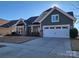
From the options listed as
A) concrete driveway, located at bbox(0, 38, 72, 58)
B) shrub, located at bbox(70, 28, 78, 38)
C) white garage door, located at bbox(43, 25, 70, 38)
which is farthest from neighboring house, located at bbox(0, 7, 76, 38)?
concrete driveway, located at bbox(0, 38, 72, 58)

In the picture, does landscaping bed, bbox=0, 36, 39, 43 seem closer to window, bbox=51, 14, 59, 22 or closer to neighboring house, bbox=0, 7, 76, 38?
neighboring house, bbox=0, 7, 76, 38

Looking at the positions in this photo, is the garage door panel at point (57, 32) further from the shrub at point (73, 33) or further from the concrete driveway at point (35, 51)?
the concrete driveway at point (35, 51)

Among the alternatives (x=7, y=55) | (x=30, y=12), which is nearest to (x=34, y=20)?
(x=30, y=12)

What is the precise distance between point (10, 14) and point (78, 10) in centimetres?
556

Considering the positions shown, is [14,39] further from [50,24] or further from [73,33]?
[73,33]

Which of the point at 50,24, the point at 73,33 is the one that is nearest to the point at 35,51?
the point at 73,33

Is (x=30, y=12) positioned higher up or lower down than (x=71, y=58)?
higher up

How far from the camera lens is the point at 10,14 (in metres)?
11.7

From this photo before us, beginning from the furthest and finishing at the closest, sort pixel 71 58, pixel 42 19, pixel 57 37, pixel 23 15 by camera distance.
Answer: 1. pixel 42 19
2. pixel 57 37
3. pixel 23 15
4. pixel 71 58

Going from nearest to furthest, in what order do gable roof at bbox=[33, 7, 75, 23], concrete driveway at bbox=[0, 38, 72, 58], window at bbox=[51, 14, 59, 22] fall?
concrete driveway at bbox=[0, 38, 72, 58], gable roof at bbox=[33, 7, 75, 23], window at bbox=[51, 14, 59, 22]

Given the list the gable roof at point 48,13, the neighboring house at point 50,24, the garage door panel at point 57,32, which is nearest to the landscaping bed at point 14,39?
the neighboring house at point 50,24

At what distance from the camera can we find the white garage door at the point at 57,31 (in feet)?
46.1

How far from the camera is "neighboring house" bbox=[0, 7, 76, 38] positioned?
14009 mm

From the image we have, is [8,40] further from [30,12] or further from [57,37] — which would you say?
[57,37]
